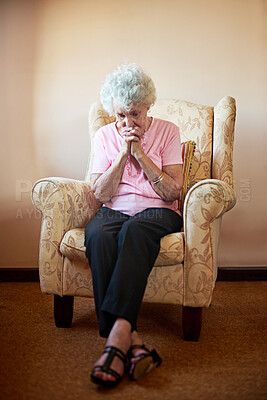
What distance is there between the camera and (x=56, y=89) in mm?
2582

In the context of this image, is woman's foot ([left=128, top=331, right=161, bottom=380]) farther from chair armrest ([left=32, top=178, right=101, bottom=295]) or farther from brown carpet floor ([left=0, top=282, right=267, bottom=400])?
chair armrest ([left=32, top=178, right=101, bottom=295])

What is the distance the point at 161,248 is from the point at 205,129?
0.89 meters

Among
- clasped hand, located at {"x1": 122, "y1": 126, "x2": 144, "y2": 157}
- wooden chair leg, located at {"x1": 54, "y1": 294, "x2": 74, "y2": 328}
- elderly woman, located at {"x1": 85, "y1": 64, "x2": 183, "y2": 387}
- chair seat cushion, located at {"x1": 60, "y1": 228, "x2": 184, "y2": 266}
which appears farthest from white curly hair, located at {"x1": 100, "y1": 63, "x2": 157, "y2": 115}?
wooden chair leg, located at {"x1": 54, "y1": 294, "x2": 74, "y2": 328}

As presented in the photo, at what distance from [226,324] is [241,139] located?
1273 millimetres

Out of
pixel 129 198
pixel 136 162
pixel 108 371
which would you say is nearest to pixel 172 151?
pixel 136 162

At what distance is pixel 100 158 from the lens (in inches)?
73.4

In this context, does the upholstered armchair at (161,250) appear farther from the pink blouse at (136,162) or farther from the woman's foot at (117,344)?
the woman's foot at (117,344)


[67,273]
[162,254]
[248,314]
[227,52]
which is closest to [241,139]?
[227,52]

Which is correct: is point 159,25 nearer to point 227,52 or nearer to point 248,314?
point 227,52

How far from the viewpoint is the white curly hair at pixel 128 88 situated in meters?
1.76

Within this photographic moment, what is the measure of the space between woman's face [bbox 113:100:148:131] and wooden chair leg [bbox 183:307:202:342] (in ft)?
2.71

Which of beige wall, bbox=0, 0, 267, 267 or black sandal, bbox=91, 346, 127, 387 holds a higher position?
beige wall, bbox=0, 0, 267, 267

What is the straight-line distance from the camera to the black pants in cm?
136

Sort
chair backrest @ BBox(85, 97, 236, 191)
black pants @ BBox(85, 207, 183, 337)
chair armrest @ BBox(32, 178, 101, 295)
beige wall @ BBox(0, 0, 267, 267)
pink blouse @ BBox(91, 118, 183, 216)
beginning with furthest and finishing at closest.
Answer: beige wall @ BBox(0, 0, 267, 267) < chair backrest @ BBox(85, 97, 236, 191) < pink blouse @ BBox(91, 118, 183, 216) < chair armrest @ BBox(32, 178, 101, 295) < black pants @ BBox(85, 207, 183, 337)
